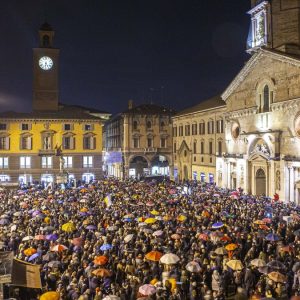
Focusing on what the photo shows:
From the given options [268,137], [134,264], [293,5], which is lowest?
[134,264]

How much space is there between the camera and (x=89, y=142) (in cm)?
6512

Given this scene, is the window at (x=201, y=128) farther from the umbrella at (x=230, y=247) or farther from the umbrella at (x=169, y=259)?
the umbrella at (x=169, y=259)

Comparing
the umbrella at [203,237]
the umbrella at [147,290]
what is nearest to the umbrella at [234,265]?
the umbrella at [147,290]

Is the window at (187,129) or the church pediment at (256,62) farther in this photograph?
the window at (187,129)

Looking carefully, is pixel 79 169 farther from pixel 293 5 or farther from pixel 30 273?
pixel 30 273

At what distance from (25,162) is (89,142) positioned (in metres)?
10.2

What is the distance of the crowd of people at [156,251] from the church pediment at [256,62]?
46.9 ft

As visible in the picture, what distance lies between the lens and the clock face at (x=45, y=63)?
221ft

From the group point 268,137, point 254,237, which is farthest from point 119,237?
point 268,137

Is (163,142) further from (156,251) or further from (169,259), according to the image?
(169,259)

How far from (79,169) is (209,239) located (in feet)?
156

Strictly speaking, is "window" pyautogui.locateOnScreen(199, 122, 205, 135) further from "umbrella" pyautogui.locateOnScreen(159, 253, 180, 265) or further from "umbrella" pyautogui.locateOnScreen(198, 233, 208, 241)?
"umbrella" pyautogui.locateOnScreen(159, 253, 180, 265)

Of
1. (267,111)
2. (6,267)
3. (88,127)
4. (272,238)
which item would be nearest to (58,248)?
(6,267)

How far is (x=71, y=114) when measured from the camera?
65.0 metres
